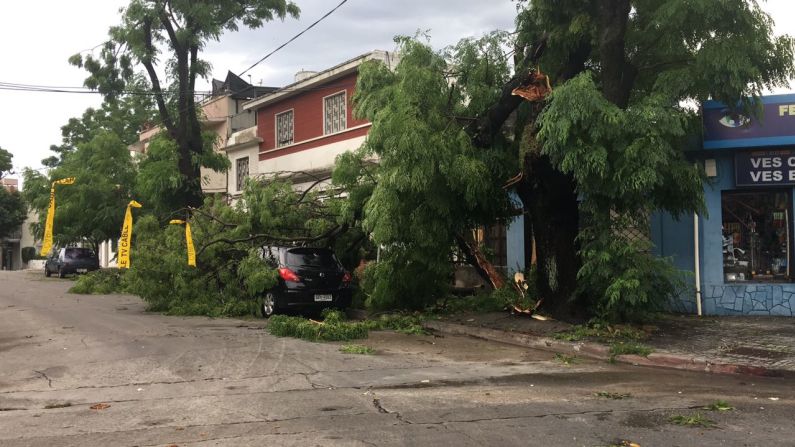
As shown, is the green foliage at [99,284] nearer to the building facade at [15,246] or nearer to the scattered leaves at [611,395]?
the scattered leaves at [611,395]

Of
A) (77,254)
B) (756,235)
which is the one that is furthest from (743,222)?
(77,254)

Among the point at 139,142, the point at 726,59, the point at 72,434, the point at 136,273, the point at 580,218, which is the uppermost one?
the point at 139,142

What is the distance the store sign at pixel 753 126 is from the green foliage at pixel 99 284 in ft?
60.0

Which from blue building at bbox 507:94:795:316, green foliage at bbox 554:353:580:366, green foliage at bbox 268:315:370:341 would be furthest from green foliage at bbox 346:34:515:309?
blue building at bbox 507:94:795:316

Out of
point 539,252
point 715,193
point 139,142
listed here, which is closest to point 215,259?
point 539,252

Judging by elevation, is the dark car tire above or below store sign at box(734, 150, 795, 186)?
below

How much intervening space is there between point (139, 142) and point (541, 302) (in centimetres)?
3563

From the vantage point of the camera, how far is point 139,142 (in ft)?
136

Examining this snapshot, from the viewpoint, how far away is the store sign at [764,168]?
42.0 feet

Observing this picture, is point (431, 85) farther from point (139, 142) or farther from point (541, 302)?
point (139, 142)

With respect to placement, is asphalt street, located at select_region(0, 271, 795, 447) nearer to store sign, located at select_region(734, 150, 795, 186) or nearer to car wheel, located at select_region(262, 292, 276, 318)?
car wheel, located at select_region(262, 292, 276, 318)

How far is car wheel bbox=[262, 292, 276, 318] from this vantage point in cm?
1398

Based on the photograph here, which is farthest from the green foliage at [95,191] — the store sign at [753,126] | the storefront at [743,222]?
the store sign at [753,126]

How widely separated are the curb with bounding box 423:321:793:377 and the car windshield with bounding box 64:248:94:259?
28789 millimetres
